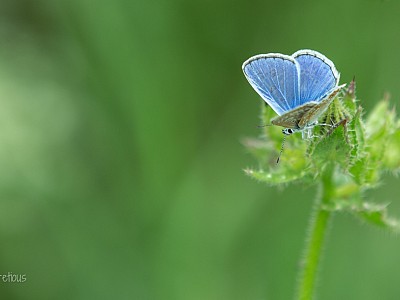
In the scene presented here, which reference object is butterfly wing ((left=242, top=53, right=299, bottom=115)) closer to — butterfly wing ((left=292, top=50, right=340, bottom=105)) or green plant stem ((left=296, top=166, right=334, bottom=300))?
butterfly wing ((left=292, top=50, right=340, bottom=105))

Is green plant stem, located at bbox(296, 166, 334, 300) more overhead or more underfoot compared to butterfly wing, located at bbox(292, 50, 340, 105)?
more underfoot

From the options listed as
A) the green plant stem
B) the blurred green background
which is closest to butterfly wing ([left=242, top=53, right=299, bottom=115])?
the green plant stem

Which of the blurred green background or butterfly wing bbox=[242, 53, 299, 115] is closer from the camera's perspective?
butterfly wing bbox=[242, 53, 299, 115]

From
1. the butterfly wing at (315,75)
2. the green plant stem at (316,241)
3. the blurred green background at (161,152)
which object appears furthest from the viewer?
the blurred green background at (161,152)

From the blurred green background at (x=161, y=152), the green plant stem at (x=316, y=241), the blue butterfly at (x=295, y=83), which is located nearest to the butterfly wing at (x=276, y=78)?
the blue butterfly at (x=295, y=83)

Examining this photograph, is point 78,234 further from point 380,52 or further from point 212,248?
point 380,52

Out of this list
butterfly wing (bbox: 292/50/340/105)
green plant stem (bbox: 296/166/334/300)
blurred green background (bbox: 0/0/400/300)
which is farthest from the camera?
blurred green background (bbox: 0/0/400/300)

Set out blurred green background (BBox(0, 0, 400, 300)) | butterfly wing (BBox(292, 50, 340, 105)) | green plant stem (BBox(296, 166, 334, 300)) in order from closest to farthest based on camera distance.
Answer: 1. butterfly wing (BBox(292, 50, 340, 105))
2. green plant stem (BBox(296, 166, 334, 300))
3. blurred green background (BBox(0, 0, 400, 300))

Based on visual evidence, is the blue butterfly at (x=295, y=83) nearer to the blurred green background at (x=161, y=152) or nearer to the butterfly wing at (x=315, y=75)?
the butterfly wing at (x=315, y=75)

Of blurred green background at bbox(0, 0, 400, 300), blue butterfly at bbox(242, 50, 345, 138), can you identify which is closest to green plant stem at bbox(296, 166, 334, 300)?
blue butterfly at bbox(242, 50, 345, 138)
